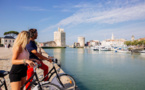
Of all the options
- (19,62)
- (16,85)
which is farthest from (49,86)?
(19,62)

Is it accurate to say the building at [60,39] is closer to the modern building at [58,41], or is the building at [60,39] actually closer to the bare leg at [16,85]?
the modern building at [58,41]

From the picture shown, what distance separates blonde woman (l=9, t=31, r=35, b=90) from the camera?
2.48 metres

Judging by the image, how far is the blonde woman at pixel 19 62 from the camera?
8.13 feet

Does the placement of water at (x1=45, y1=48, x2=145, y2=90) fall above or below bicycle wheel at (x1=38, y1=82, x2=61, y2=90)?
below

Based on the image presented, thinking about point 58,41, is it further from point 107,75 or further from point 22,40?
point 22,40

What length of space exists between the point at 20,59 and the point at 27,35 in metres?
0.49

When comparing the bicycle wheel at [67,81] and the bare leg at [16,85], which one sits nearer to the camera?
the bare leg at [16,85]

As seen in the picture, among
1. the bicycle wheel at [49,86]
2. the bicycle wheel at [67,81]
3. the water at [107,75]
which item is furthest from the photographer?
the water at [107,75]

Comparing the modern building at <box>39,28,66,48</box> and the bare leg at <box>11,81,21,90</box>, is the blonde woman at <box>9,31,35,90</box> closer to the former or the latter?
the bare leg at <box>11,81,21,90</box>

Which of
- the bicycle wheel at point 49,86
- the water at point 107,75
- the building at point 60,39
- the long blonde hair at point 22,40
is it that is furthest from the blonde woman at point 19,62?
the building at point 60,39

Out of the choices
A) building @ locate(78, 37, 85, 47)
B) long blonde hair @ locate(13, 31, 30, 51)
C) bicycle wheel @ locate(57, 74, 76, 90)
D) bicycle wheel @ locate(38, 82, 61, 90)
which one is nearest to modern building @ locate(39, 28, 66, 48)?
building @ locate(78, 37, 85, 47)

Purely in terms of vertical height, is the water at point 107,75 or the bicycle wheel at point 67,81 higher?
the bicycle wheel at point 67,81

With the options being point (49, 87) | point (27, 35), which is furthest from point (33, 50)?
point (49, 87)

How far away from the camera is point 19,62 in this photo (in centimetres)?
247
